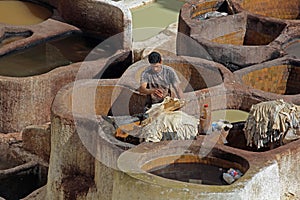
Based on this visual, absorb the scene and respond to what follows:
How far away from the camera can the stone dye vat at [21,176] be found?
15555mm

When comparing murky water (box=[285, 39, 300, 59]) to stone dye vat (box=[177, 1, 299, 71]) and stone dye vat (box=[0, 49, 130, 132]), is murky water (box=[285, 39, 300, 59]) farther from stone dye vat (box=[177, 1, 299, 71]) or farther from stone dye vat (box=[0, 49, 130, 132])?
stone dye vat (box=[0, 49, 130, 132])

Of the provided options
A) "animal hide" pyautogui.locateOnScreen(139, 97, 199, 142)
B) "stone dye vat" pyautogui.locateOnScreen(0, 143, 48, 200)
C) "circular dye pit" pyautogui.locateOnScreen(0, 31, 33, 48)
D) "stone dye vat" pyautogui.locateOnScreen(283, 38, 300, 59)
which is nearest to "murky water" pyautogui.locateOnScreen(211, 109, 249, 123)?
"animal hide" pyautogui.locateOnScreen(139, 97, 199, 142)

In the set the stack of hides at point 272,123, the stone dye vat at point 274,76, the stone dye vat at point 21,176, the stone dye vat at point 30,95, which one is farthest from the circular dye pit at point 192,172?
the stone dye vat at point 30,95

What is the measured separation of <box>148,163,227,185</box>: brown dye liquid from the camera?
11836mm

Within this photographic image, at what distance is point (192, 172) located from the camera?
39.1 ft

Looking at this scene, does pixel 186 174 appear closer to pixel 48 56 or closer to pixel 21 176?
pixel 21 176

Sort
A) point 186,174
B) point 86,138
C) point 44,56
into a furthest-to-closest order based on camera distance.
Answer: point 44,56
point 86,138
point 186,174

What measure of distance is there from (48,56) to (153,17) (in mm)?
4319

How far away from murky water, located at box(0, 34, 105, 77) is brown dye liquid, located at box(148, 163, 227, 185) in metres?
6.21

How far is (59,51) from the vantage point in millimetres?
18797

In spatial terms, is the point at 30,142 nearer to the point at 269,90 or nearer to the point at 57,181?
the point at 57,181

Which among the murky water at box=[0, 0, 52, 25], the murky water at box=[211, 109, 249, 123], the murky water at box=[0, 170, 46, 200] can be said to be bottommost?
the murky water at box=[0, 170, 46, 200]

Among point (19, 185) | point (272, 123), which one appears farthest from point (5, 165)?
point (272, 123)

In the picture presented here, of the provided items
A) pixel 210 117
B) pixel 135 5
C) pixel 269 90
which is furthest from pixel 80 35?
pixel 210 117
